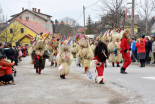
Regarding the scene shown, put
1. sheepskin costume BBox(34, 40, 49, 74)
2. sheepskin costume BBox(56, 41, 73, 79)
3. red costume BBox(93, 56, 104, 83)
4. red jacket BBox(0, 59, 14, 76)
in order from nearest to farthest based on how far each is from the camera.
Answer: red costume BBox(93, 56, 104, 83)
red jacket BBox(0, 59, 14, 76)
sheepskin costume BBox(56, 41, 73, 79)
sheepskin costume BBox(34, 40, 49, 74)

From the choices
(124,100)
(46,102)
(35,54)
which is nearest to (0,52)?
(35,54)

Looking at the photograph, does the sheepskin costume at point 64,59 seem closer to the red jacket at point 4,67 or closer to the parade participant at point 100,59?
the parade participant at point 100,59

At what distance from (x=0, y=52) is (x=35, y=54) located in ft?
7.84

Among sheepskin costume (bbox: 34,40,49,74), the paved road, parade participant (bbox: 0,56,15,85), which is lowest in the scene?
the paved road

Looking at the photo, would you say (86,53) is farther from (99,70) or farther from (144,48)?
(144,48)

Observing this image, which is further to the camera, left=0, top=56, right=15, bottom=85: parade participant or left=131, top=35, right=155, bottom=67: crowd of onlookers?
left=131, top=35, right=155, bottom=67: crowd of onlookers

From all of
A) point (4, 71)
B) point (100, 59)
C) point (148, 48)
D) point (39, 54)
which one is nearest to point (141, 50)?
point (148, 48)

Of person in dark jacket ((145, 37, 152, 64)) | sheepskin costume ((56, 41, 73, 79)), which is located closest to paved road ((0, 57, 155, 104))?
sheepskin costume ((56, 41, 73, 79))

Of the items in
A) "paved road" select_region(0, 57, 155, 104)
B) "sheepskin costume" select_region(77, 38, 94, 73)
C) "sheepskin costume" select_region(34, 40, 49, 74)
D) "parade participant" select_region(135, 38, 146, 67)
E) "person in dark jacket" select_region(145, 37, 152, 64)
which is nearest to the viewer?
"paved road" select_region(0, 57, 155, 104)

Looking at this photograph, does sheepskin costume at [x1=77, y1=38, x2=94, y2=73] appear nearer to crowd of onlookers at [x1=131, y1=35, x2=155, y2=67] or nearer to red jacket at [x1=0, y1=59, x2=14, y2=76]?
red jacket at [x1=0, y1=59, x2=14, y2=76]

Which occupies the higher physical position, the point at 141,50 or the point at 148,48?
the point at 148,48

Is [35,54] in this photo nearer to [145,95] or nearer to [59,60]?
[59,60]

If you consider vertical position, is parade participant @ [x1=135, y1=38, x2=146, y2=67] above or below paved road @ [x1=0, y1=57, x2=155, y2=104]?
above

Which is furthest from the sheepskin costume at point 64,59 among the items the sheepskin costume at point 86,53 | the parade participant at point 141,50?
the parade participant at point 141,50
